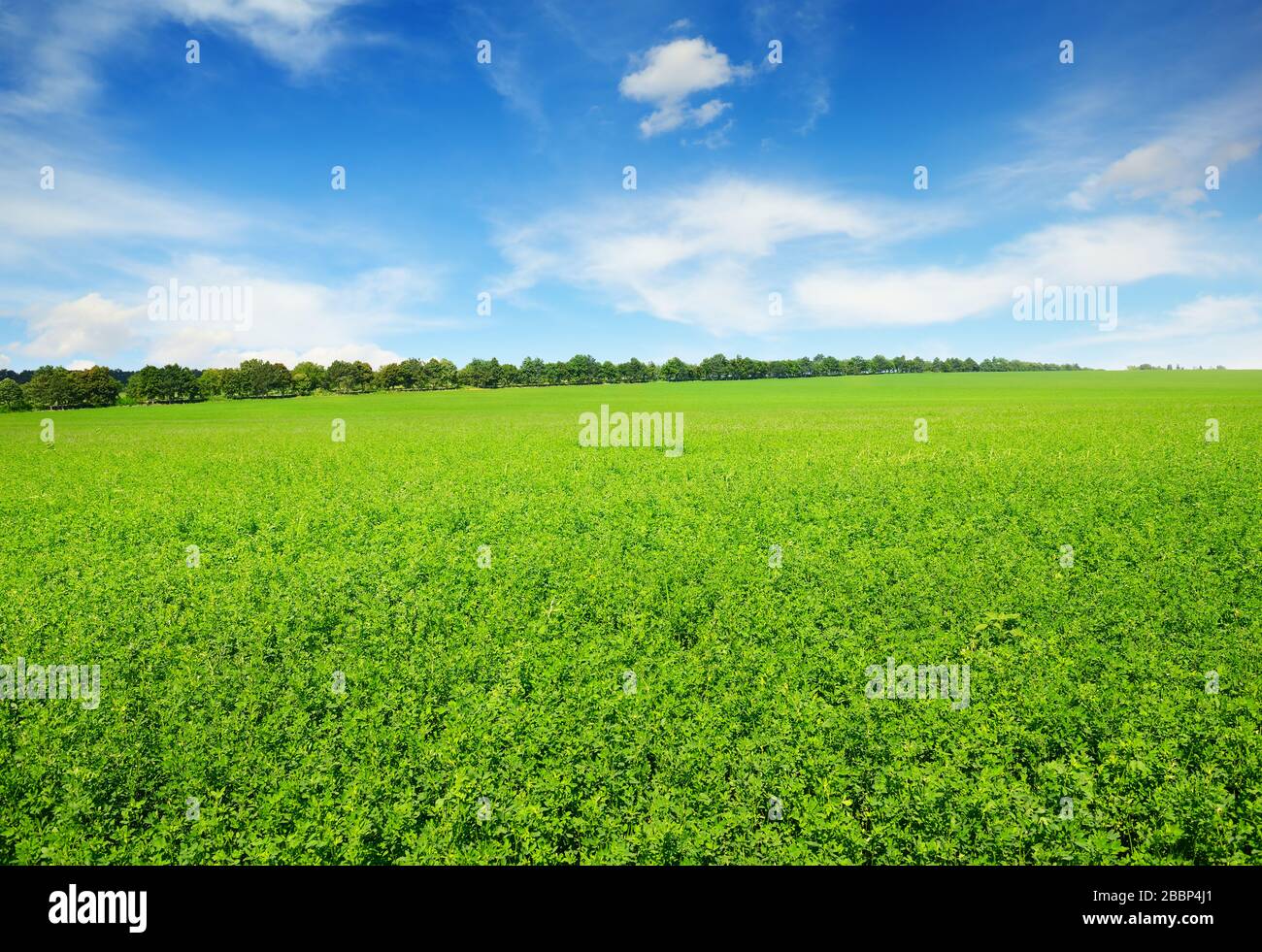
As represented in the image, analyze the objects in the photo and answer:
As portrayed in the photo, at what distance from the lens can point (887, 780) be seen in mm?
5832

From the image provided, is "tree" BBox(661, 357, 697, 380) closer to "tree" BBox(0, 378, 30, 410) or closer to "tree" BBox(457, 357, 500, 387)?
"tree" BBox(457, 357, 500, 387)

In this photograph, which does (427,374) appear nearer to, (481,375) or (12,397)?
(481,375)

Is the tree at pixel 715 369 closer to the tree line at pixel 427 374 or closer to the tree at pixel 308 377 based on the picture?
the tree line at pixel 427 374

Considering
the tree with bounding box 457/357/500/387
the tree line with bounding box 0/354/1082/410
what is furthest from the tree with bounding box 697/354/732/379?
the tree with bounding box 457/357/500/387

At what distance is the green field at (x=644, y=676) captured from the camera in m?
5.35

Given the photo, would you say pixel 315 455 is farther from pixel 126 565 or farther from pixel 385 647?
pixel 385 647

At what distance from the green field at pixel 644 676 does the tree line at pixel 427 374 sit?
371 feet

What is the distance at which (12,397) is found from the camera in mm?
94000

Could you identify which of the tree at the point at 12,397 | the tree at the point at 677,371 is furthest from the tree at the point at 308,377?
the tree at the point at 677,371

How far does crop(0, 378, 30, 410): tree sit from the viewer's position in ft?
304

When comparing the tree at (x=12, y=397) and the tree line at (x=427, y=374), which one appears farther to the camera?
the tree line at (x=427, y=374)

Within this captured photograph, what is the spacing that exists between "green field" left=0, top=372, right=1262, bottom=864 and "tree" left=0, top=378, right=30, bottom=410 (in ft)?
341

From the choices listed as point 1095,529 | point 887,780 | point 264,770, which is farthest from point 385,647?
point 1095,529
